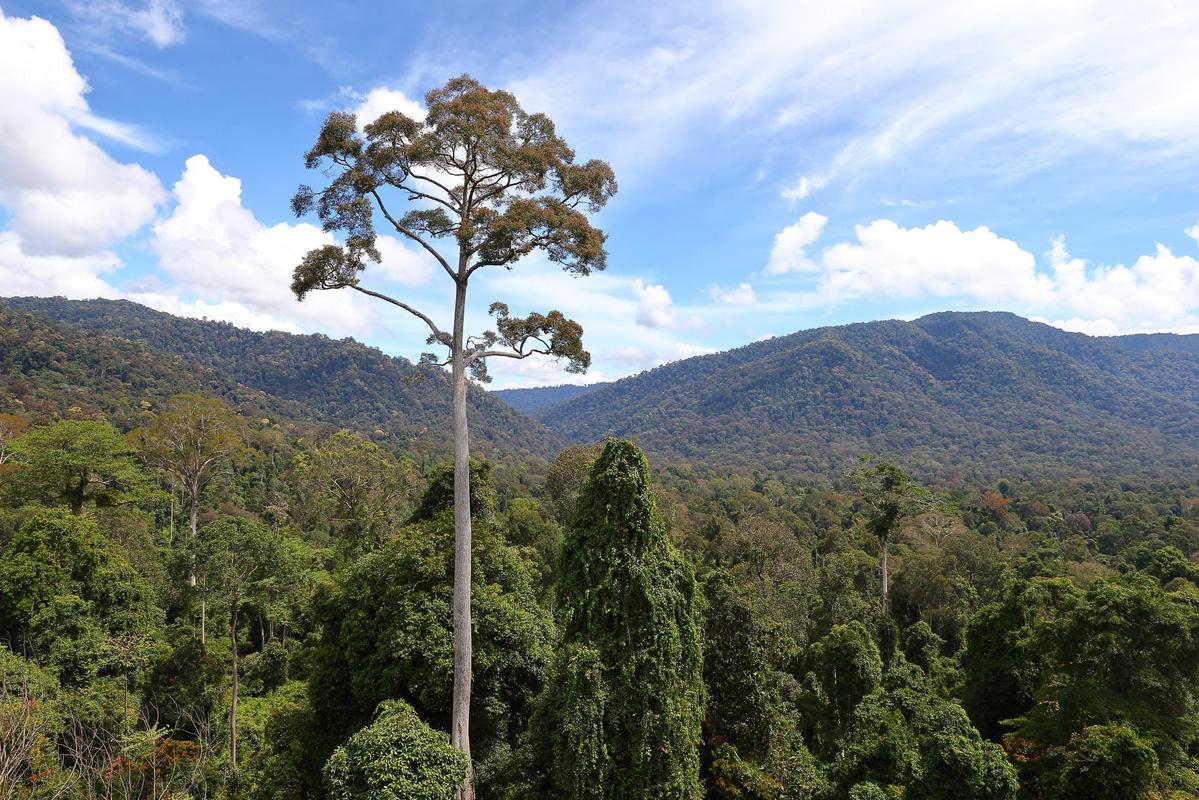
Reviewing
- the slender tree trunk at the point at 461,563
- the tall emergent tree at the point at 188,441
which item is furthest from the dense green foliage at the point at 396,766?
the tall emergent tree at the point at 188,441

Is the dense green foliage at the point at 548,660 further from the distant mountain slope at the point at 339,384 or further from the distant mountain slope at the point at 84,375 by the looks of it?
the distant mountain slope at the point at 339,384

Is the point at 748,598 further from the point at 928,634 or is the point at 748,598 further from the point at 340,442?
the point at 340,442

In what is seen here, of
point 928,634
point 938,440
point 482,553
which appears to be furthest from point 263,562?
point 938,440

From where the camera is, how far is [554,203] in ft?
32.8

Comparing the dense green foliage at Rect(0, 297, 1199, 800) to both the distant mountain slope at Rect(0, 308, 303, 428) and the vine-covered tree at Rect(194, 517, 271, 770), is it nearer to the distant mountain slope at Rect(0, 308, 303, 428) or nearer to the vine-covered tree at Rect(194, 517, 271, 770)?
the vine-covered tree at Rect(194, 517, 271, 770)

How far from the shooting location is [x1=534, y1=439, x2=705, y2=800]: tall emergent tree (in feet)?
27.8

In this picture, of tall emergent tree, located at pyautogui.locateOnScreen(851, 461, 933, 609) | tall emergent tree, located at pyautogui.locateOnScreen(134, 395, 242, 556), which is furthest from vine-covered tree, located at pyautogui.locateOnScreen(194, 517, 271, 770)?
tall emergent tree, located at pyautogui.locateOnScreen(851, 461, 933, 609)

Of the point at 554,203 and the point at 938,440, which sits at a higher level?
the point at 554,203

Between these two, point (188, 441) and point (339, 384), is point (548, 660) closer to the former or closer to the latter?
point (188, 441)

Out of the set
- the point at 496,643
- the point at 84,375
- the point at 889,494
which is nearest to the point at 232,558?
the point at 496,643

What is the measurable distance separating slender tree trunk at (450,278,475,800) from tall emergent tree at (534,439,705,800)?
1.14 meters

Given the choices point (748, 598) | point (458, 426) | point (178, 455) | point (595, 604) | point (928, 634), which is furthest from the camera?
point (178, 455)

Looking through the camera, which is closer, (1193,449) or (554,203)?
(554,203)

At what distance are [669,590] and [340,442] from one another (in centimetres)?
2678
